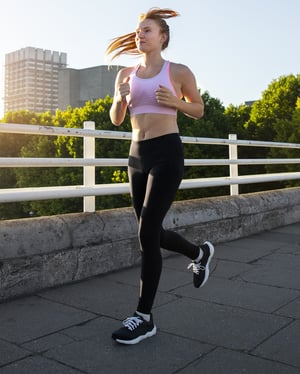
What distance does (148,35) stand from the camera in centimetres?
286

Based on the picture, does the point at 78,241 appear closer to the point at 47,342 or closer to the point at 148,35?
the point at 47,342

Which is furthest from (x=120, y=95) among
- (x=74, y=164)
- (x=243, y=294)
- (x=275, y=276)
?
(x=275, y=276)

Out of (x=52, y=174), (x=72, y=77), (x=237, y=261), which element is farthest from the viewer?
(x=72, y=77)

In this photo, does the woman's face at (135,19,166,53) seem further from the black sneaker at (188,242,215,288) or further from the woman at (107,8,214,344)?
the black sneaker at (188,242,215,288)

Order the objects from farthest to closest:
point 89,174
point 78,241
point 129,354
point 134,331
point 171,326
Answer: point 89,174
point 78,241
point 171,326
point 134,331
point 129,354

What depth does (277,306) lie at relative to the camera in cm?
325

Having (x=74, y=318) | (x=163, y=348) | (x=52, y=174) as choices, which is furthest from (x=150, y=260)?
(x=52, y=174)

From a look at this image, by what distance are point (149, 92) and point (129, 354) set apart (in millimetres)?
1453

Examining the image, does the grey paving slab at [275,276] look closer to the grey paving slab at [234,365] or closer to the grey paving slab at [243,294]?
the grey paving slab at [243,294]

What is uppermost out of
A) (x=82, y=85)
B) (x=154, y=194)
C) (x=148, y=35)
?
(x=82, y=85)

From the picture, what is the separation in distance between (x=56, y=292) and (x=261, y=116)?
116ft

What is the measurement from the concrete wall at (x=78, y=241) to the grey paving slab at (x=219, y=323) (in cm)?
97

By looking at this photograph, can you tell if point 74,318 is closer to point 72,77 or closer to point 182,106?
point 182,106

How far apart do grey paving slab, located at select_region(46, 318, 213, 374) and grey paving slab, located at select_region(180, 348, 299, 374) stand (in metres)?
0.06
